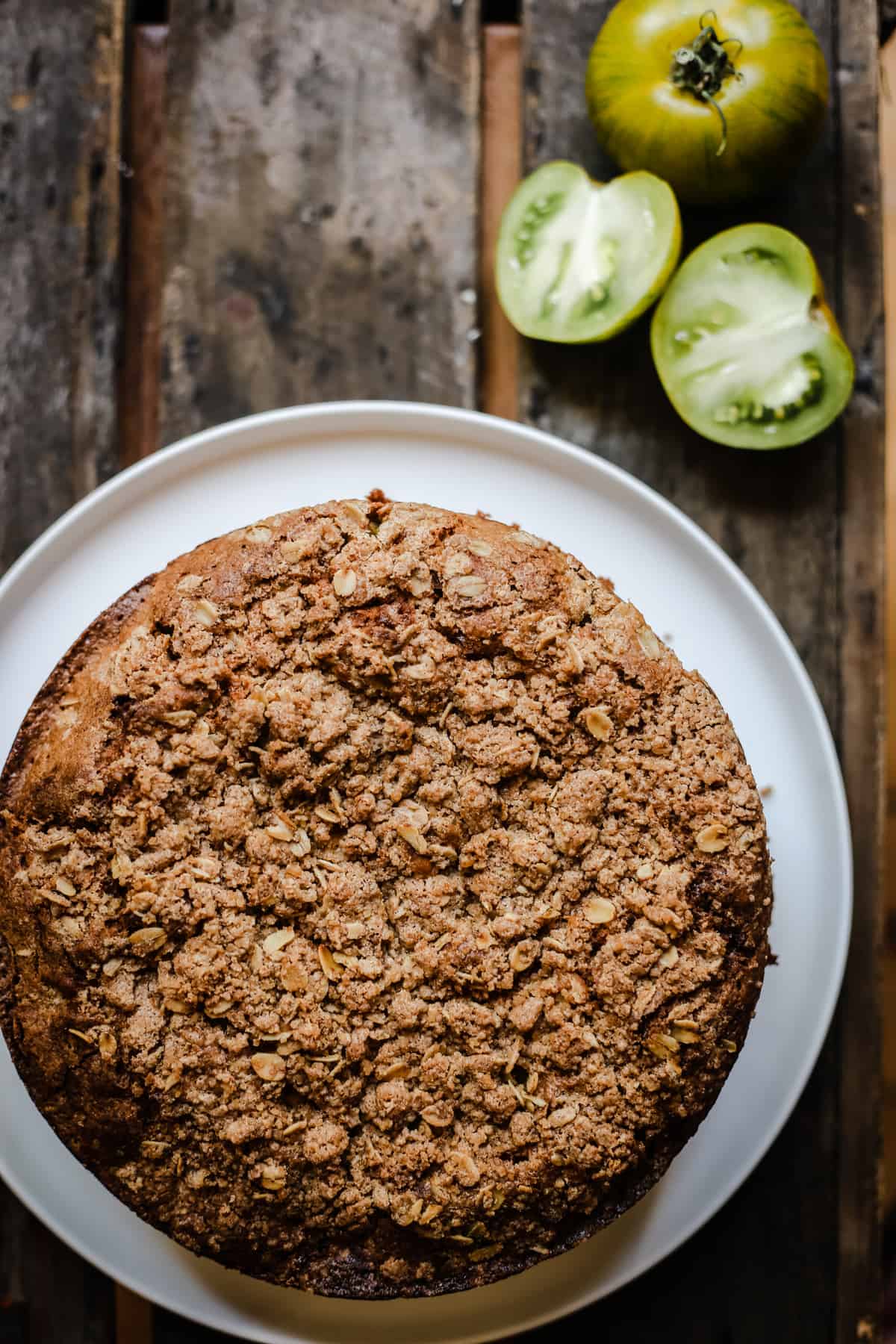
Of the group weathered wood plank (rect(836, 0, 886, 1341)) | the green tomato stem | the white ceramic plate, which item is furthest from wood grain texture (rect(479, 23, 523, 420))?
weathered wood plank (rect(836, 0, 886, 1341))

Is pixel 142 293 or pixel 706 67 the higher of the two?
pixel 706 67

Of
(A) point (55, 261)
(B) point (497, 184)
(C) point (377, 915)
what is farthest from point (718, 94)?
(C) point (377, 915)

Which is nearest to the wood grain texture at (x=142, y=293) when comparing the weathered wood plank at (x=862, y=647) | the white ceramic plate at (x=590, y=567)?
the white ceramic plate at (x=590, y=567)

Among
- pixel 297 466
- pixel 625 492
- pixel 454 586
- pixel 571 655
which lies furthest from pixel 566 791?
pixel 297 466

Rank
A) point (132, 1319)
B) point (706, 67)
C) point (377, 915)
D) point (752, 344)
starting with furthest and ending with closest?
point (132, 1319)
point (752, 344)
point (706, 67)
point (377, 915)

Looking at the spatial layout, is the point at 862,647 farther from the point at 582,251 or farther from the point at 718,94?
the point at 718,94

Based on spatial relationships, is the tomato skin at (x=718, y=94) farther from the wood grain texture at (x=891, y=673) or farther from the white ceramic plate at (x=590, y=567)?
the wood grain texture at (x=891, y=673)

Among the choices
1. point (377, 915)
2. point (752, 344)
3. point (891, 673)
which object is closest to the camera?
point (377, 915)
